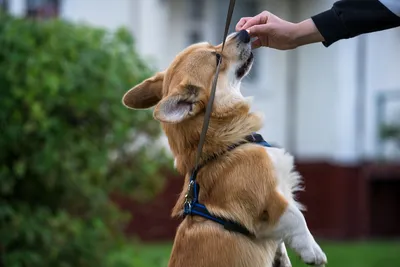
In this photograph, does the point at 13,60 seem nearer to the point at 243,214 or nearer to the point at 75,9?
the point at 243,214

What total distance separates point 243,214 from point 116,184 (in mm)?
4334

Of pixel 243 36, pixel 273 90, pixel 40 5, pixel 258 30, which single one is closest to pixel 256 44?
pixel 243 36

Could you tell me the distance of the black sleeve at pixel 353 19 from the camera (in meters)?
3.82

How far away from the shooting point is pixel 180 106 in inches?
167

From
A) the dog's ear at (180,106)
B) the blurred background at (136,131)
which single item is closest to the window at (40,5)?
the blurred background at (136,131)

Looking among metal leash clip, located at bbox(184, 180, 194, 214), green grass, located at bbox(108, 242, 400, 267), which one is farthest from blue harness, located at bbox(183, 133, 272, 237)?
green grass, located at bbox(108, 242, 400, 267)

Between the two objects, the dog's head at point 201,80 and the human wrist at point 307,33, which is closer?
the human wrist at point 307,33

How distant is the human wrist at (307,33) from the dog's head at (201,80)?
45 centimetres

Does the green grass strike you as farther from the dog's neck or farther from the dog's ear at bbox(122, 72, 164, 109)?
the dog's neck

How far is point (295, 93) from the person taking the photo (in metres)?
17.4

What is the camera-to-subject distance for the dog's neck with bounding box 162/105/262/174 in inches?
172

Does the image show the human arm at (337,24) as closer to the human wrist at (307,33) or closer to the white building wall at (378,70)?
the human wrist at (307,33)

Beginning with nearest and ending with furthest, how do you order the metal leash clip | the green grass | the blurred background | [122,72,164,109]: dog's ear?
the metal leash clip, [122,72,164,109]: dog's ear, the blurred background, the green grass

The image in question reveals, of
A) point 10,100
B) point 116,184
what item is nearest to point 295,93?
point 116,184
